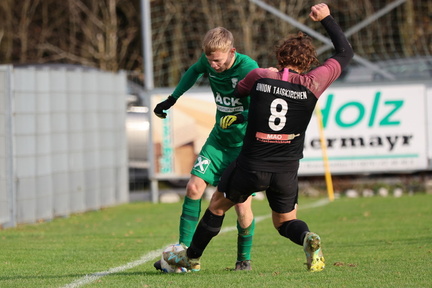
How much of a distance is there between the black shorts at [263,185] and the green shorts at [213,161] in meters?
0.66

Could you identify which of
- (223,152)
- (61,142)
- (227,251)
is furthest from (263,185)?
(61,142)

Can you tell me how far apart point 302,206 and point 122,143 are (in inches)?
130

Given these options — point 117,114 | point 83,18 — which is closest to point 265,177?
point 117,114

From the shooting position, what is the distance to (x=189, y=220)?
7.32 m

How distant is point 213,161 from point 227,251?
1.63m

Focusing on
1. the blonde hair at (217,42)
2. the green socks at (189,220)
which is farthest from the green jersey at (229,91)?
the green socks at (189,220)

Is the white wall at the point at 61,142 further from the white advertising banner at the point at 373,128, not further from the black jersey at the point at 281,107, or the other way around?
the black jersey at the point at 281,107

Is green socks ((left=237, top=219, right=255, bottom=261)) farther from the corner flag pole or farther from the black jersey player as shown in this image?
the corner flag pole

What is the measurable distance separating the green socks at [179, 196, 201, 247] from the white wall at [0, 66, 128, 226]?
16.7 feet

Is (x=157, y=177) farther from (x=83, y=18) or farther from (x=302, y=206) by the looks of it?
(x=83, y=18)

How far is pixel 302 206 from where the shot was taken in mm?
14523

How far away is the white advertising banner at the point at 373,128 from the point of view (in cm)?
1619

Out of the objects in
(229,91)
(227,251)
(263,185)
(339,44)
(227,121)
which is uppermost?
(339,44)

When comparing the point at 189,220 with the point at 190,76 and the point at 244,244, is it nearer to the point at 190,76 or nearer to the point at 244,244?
the point at 244,244
